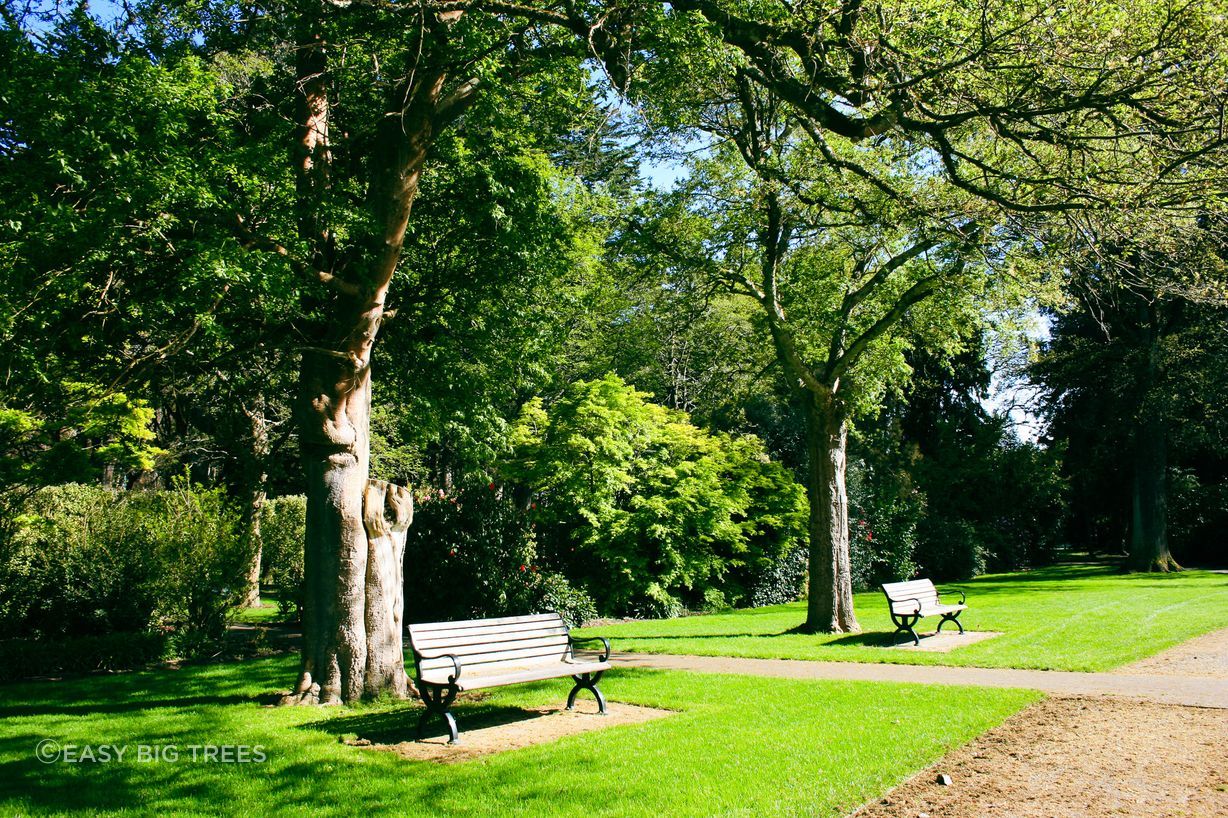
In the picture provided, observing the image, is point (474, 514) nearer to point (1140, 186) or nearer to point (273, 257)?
point (273, 257)

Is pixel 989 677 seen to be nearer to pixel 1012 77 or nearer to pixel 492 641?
pixel 492 641

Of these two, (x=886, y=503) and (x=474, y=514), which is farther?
(x=886, y=503)

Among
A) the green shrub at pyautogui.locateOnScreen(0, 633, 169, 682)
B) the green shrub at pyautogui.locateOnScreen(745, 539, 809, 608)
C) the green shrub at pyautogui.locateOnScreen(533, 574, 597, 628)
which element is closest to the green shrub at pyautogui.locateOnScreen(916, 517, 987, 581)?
the green shrub at pyautogui.locateOnScreen(745, 539, 809, 608)

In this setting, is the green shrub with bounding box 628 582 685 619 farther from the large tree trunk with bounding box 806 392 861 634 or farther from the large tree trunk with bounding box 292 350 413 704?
the large tree trunk with bounding box 292 350 413 704

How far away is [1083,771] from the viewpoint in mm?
6121

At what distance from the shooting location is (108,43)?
9.05m

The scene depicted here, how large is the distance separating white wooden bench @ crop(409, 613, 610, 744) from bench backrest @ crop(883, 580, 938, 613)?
21.6 ft

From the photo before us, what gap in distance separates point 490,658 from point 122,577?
9.36m

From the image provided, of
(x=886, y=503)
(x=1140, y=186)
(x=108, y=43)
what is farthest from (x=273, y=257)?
(x=886, y=503)

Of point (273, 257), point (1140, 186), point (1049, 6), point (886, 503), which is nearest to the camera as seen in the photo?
point (1049, 6)

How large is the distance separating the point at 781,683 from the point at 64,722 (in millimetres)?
8089

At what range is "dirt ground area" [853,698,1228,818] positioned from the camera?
5359 millimetres

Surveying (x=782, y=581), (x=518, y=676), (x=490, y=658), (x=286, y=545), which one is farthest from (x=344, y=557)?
(x=782, y=581)

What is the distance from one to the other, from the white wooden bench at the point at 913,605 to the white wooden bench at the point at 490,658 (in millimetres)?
6511
